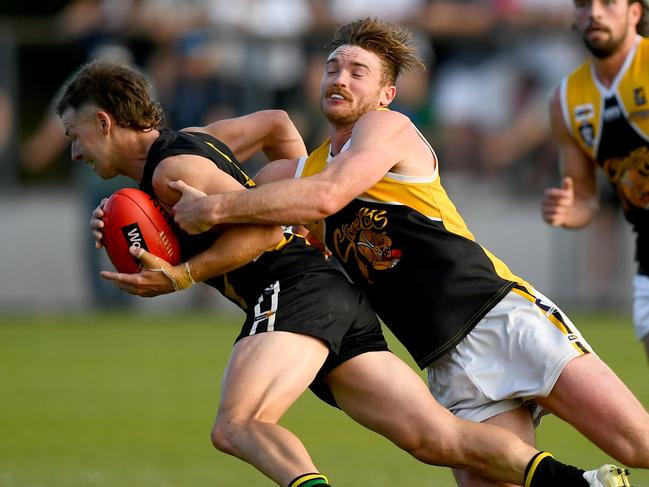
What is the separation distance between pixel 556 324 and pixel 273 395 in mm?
1204

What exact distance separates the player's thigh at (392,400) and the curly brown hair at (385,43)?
123 cm

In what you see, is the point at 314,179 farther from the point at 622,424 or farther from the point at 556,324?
the point at 622,424

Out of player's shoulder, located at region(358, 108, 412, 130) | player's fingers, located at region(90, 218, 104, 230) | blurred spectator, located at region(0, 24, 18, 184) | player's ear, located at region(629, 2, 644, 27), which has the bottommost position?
blurred spectator, located at region(0, 24, 18, 184)

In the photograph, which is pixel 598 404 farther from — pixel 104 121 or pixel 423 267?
pixel 104 121

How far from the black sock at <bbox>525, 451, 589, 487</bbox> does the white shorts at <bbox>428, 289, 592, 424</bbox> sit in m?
0.27

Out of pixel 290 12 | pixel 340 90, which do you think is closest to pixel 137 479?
pixel 340 90

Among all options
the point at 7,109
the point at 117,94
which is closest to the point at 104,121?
the point at 117,94

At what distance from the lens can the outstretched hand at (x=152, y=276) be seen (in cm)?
510

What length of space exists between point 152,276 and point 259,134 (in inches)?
44.6

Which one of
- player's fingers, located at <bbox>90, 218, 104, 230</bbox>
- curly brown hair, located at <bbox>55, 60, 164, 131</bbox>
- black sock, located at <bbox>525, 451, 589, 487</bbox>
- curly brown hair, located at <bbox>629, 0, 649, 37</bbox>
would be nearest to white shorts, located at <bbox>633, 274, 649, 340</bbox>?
curly brown hair, located at <bbox>629, 0, 649, 37</bbox>

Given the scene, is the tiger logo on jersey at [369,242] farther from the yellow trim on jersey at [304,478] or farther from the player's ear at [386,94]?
the yellow trim on jersey at [304,478]

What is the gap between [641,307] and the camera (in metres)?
6.83

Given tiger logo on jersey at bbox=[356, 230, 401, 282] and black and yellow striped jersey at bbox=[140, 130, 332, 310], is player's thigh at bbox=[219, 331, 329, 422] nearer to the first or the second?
black and yellow striped jersey at bbox=[140, 130, 332, 310]

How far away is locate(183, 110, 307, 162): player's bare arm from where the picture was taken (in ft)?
19.4
